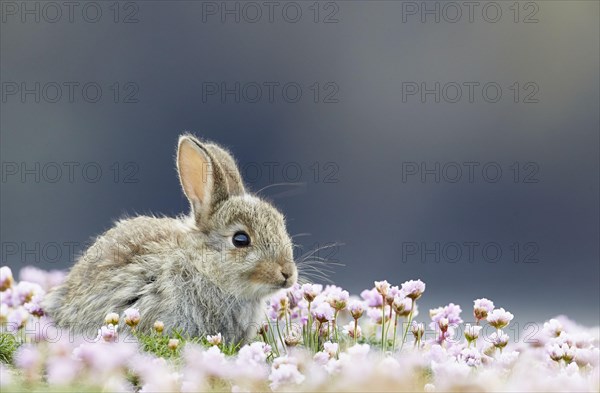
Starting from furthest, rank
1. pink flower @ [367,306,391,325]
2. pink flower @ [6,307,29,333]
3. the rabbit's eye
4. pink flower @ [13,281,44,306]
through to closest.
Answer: pink flower @ [13,281,44,306]
pink flower @ [6,307,29,333]
pink flower @ [367,306,391,325]
the rabbit's eye

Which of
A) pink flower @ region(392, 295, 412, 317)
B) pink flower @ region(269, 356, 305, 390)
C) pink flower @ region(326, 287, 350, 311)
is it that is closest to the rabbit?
pink flower @ region(326, 287, 350, 311)

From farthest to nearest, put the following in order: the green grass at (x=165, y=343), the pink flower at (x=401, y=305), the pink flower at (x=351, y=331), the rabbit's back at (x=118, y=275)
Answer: the rabbit's back at (x=118, y=275)
the pink flower at (x=351, y=331)
the pink flower at (x=401, y=305)
the green grass at (x=165, y=343)

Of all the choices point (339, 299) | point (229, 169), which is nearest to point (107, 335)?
point (339, 299)

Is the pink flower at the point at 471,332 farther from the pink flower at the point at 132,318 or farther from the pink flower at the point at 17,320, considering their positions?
the pink flower at the point at 17,320

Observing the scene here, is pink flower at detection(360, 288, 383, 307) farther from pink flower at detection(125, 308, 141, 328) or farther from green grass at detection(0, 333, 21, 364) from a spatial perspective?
green grass at detection(0, 333, 21, 364)

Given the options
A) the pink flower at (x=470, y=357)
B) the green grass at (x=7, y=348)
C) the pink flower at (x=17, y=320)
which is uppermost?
the pink flower at (x=470, y=357)

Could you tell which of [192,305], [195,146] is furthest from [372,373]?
[195,146]

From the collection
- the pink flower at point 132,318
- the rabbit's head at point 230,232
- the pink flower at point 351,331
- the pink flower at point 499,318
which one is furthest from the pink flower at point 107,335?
the pink flower at point 499,318

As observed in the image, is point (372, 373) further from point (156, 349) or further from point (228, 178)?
point (228, 178)
